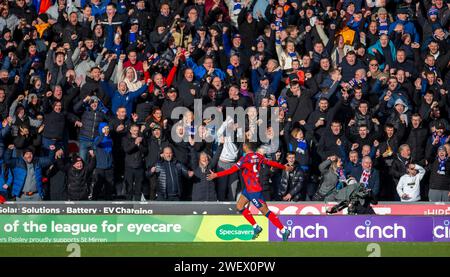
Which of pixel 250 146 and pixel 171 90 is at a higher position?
pixel 171 90

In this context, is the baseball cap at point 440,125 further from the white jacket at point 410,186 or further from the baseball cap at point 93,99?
the baseball cap at point 93,99

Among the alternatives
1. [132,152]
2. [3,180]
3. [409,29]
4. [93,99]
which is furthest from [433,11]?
[3,180]

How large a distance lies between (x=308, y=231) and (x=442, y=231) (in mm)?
2388

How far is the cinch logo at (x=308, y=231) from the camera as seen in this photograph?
21.1m

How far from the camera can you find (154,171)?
22766 mm

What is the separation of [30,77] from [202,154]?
13.4 feet

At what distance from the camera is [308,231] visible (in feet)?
69.5

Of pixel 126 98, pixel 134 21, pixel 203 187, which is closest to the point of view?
pixel 203 187

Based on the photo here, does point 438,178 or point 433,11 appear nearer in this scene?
point 438,178

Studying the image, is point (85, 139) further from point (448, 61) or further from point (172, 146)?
point (448, 61)

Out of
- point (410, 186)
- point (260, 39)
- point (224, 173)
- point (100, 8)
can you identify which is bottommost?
point (410, 186)

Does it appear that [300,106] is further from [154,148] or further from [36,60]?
[36,60]
